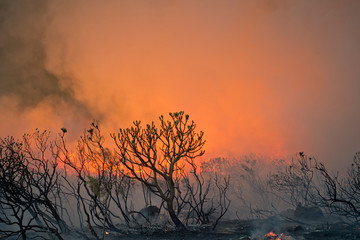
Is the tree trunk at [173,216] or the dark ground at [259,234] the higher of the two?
the tree trunk at [173,216]

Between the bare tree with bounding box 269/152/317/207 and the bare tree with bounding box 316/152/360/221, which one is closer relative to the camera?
the bare tree with bounding box 316/152/360/221

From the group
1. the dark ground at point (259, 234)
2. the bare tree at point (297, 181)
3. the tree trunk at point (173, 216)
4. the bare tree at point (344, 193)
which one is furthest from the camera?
the bare tree at point (297, 181)

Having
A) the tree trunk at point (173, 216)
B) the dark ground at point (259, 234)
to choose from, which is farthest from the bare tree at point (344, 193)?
the tree trunk at point (173, 216)

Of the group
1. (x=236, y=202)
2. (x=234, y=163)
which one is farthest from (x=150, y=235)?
(x=234, y=163)

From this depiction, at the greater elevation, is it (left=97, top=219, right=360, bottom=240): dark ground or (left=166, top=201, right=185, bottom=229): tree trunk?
(left=166, top=201, right=185, bottom=229): tree trunk

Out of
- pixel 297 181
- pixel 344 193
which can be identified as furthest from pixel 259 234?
pixel 297 181

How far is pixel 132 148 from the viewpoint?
1097 centimetres

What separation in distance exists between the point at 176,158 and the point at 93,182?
4690 millimetres

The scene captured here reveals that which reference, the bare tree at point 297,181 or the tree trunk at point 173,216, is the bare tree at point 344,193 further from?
the tree trunk at point 173,216

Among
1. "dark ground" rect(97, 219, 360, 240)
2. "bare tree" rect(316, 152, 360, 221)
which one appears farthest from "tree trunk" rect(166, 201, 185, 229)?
"bare tree" rect(316, 152, 360, 221)

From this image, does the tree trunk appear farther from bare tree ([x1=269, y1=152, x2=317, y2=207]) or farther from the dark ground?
bare tree ([x1=269, y1=152, x2=317, y2=207])

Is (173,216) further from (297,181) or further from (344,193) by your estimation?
(297,181)

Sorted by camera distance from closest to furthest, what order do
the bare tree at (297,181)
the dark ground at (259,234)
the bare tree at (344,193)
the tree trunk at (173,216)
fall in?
the bare tree at (344,193) → the dark ground at (259,234) → the tree trunk at (173,216) → the bare tree at (297,181)

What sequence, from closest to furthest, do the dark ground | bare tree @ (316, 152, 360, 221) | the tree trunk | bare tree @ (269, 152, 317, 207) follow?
bare tree @ (316, 152, 360, 221)
the dark ground
the tree trunk
bare tree @ (269, 152, 317, 207)
